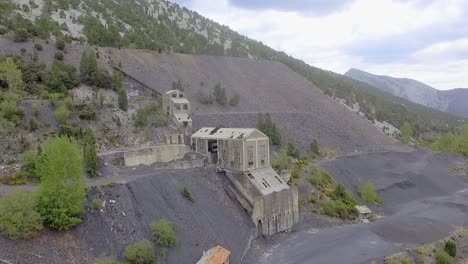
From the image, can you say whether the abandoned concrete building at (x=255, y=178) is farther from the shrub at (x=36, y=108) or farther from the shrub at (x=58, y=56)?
the shrub at (x=58, y=56)

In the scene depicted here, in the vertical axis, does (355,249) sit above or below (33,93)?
below

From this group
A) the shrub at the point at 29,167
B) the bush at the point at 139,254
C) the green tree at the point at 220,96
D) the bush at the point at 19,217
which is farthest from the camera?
the green tree at the point at 220,96

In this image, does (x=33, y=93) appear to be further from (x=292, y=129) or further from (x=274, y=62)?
(x=274, y=62)

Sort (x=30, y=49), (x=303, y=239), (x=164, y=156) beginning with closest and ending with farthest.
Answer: (x=303, y=239)
(x=164, y=156)
(x=30, y=49)

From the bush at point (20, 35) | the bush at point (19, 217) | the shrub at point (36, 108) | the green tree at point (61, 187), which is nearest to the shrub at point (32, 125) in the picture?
the shrub at point (36, 108)

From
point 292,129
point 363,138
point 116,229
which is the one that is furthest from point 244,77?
point 116,229

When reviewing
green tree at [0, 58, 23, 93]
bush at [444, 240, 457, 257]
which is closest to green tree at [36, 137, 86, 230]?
green tree at [0, 58, 23, 93]

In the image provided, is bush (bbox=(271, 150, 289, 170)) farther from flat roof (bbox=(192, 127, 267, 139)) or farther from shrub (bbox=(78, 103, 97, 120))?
shrub (bbox=(78, 103, 97, 120))
